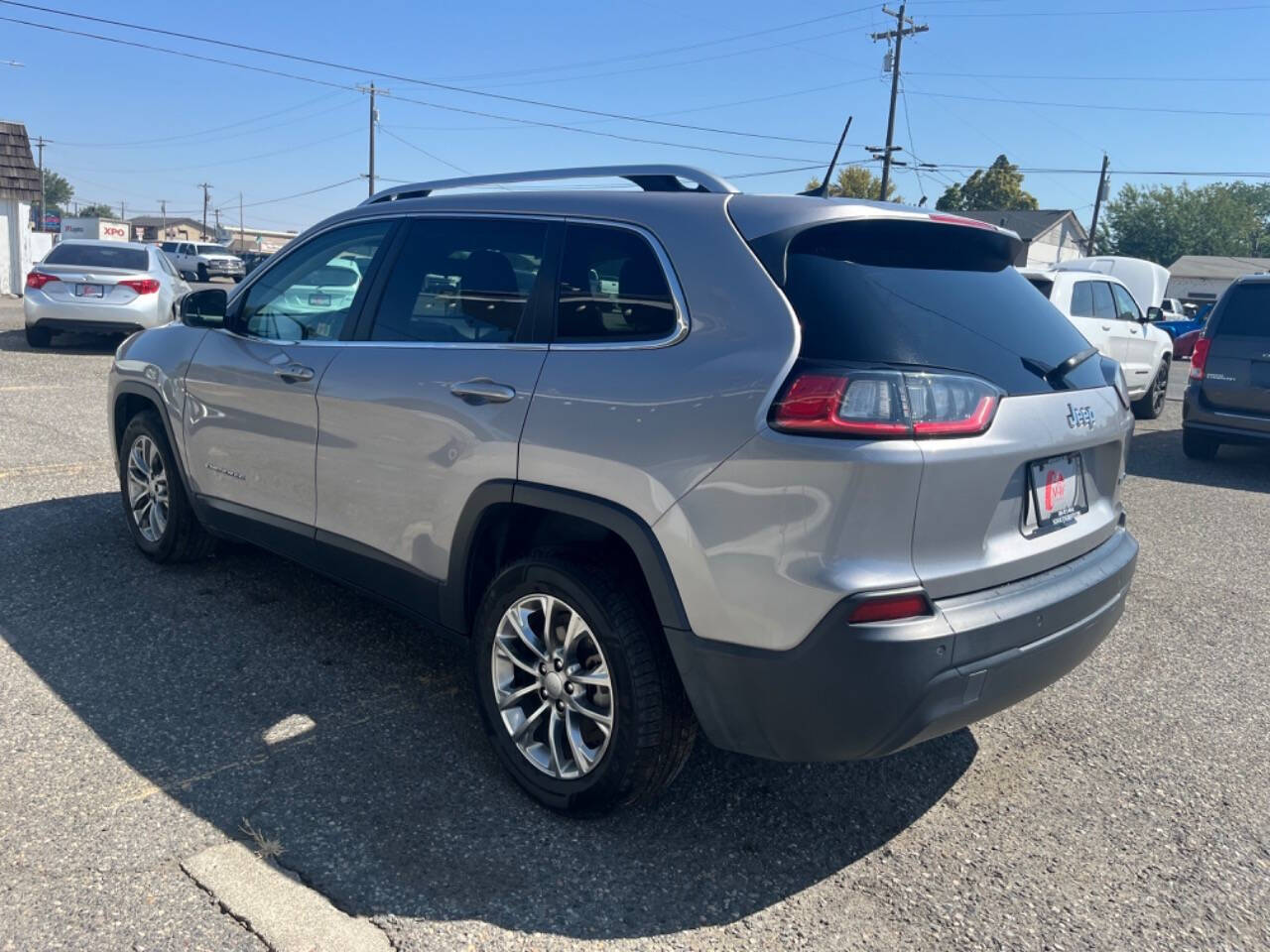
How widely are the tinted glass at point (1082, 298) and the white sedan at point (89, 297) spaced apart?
419 inches

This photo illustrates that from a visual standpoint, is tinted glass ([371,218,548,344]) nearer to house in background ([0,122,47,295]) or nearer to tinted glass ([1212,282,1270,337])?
tinted glass ([1212,282,1270,337])

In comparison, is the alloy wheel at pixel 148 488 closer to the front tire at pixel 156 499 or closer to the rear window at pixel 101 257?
the front tire at pixel 156 499

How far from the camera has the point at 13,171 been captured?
80.5 ft

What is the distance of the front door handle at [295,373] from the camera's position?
4.05 metres

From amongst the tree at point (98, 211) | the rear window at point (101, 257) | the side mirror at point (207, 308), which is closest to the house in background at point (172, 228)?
the tree at point (98, 211)

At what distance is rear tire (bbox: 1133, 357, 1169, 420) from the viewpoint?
12.9m

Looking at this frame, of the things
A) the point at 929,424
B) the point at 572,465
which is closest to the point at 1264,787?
the point at 929,424

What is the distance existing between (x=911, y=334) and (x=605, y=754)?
1.44 metres

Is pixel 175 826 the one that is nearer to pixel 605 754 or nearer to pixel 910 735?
pixel 605 754

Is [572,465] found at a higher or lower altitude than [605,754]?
higher

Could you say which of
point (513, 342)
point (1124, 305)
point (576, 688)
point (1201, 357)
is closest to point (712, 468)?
point (576, 688)

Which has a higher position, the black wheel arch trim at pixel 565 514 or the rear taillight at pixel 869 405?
the rear taillight at pixel 869 405

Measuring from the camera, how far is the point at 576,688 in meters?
3.12

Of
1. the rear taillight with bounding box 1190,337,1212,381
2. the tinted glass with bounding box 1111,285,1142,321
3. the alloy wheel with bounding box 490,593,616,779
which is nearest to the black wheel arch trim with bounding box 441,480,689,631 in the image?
the alloy wheel with bounding box 490,593,616,779
